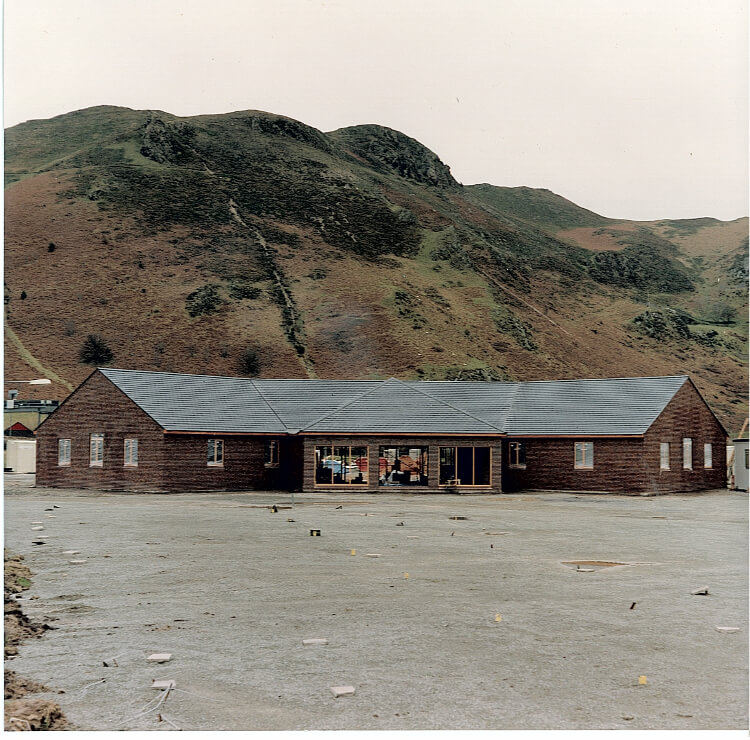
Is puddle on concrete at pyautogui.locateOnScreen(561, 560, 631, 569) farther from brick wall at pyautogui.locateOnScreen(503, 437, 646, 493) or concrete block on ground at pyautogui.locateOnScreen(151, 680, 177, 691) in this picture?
brick wall at pyautogui.locateOnScreen(503, 437, 646, 493)

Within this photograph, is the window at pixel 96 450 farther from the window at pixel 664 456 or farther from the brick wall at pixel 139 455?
the window at pixel 664 456

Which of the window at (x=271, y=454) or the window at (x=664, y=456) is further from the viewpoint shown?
the window at (x=271, y=454)

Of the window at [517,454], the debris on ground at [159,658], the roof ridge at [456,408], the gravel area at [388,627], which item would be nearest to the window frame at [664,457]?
the window at [517,454]

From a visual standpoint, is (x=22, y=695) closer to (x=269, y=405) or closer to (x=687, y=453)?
(x=269, y=405)

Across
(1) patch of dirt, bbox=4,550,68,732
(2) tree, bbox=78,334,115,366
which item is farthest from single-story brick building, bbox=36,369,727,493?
(2) tree, bbox=78,334,115,366

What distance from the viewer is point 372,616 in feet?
39.5

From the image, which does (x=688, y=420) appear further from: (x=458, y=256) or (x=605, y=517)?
(x=458, y=256)

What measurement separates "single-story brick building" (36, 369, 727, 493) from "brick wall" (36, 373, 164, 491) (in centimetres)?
6

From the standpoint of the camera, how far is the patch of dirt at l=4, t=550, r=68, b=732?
7000 mm

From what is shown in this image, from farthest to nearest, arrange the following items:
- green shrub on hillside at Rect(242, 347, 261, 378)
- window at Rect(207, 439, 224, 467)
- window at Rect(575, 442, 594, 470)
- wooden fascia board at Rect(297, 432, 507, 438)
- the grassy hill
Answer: the grassy hill
green shrub on hillside at Rect(242, 347, 261, 378)
window at Rect(575, 442, 594, 470)
window at Rect(207, 439, 224, 467)
wooden fascia board at Rect(297, 432, 507, 438)

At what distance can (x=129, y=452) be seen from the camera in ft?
141

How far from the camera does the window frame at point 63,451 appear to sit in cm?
4456

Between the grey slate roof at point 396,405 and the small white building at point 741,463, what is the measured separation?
3997mm

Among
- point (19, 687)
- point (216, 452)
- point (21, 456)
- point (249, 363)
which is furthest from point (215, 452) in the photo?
point (249, 363)
